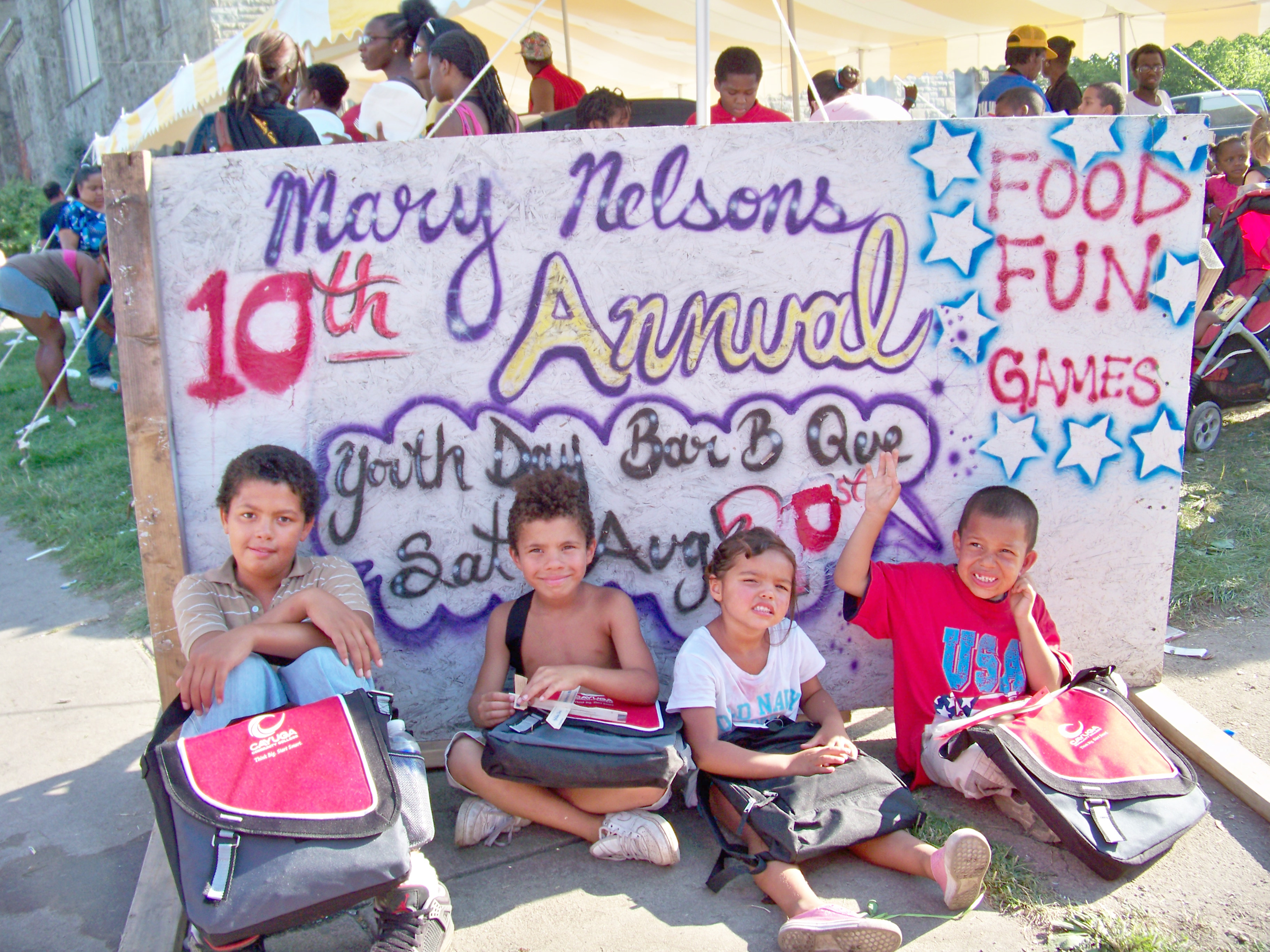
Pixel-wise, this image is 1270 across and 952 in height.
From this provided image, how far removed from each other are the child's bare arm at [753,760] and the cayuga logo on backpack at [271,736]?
3.39 feet

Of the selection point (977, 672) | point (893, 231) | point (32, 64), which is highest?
point (32, 64)

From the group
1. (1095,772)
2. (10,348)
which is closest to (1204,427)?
(1095,772)

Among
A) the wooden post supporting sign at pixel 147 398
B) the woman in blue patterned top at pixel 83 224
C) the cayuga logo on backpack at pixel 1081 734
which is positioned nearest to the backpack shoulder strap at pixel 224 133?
the wooden post supporting sign at pixel 147 398

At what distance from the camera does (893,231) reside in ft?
9.37

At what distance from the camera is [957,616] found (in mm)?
2807

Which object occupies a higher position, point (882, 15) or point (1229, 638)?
point (882, 15)

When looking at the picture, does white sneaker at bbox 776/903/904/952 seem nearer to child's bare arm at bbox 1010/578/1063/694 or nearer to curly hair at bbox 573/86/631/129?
child's bare arm at bbox 1010/578/1063/694

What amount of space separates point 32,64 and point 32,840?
106ft

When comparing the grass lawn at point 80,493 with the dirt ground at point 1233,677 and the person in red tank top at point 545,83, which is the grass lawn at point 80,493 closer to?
the person in red tank top at point 545,83

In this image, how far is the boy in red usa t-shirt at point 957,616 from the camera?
2.75 metres

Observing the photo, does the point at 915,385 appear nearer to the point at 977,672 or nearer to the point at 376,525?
the point at 977,672

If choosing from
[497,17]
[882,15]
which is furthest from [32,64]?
[882,15]

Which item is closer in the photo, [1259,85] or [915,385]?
[915,385]

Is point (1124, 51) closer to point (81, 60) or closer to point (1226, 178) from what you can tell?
point (1226, 178)
